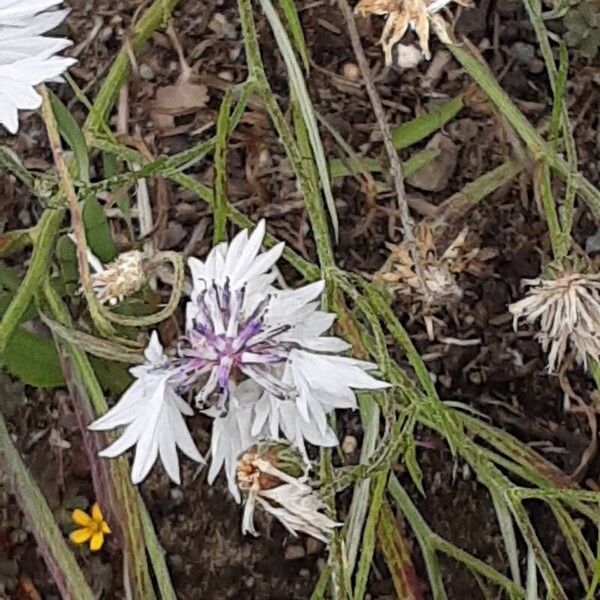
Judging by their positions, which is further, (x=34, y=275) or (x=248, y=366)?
(x=34, y=275)

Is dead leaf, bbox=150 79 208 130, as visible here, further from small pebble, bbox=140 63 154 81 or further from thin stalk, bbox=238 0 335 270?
thin stalk, bbox=238 0 335 270

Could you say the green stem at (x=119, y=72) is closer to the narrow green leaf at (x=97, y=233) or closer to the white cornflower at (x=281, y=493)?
the narrow green leaf at (x=97, y=233)

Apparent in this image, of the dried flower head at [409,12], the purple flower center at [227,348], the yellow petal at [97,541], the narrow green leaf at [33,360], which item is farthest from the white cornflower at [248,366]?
the yellow petal at [97,541]

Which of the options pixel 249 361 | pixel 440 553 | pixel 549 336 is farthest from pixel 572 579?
pixel 249 361

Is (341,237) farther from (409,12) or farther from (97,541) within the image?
(409,12)

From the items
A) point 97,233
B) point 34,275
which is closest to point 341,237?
point 97,233

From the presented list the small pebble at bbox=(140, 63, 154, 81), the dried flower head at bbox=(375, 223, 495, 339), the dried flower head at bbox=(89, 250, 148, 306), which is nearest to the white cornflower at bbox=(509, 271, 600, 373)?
the dried flower head at bbox=(375, 223, 495, 339)
